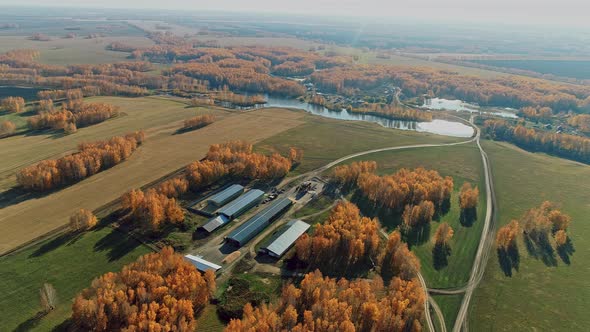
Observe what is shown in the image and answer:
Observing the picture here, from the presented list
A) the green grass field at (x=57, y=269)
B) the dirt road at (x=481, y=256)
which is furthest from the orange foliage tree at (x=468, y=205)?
the green grass field at (x=57, y=269)

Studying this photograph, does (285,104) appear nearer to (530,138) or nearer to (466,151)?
(466,151)

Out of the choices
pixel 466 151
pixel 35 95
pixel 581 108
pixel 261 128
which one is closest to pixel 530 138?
pixel 466 151

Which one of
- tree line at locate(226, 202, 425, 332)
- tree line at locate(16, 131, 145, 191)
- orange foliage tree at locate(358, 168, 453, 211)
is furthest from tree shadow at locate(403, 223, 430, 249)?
tree line at locate(16, 131, 145, 191)

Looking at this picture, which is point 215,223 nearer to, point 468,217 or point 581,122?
point 468,217

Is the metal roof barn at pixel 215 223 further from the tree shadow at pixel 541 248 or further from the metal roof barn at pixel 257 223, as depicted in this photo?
the tree shadow at pixel 541 248

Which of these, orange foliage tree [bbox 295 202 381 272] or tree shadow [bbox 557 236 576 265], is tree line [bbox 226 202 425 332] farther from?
tree shadow [bbox 557 236 576 265]
